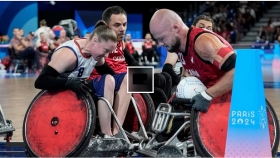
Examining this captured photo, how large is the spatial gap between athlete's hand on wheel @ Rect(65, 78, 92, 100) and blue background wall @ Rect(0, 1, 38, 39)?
17.7 m

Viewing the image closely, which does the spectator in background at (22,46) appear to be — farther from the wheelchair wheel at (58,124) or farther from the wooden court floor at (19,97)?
the wheelchair wheel at (58,124)

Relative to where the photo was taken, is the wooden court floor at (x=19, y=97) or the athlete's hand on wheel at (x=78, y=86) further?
the wooden court floor at (x=19, y=97)

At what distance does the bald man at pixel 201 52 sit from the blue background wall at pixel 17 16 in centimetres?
1795

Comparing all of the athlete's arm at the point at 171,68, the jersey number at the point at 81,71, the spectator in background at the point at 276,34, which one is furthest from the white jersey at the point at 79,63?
the spectator in background at the point at 276,34

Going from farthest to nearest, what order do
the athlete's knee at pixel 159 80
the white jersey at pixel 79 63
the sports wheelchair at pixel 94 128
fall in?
the athlete's knee at pixel 159 80, the white jersey at pixel 79 63, the sports wheelchair at pixel 94 128

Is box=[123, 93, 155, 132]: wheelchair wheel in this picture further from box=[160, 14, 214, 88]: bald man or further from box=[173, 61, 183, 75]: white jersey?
box=[173, 61, 183, 75]: white jersey

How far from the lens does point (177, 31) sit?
185 inches

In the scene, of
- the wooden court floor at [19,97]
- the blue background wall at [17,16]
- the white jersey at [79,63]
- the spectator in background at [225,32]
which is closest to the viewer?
the white jersey at [79,63]

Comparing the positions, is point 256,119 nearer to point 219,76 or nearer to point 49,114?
point 219,76

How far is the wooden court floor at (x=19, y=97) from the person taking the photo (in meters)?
7.55

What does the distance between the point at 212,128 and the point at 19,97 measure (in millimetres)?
6801

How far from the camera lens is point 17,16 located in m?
22.5

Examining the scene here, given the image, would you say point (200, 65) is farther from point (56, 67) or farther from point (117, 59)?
point (117, 59)

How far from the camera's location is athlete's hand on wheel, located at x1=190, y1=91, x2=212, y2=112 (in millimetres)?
4426
